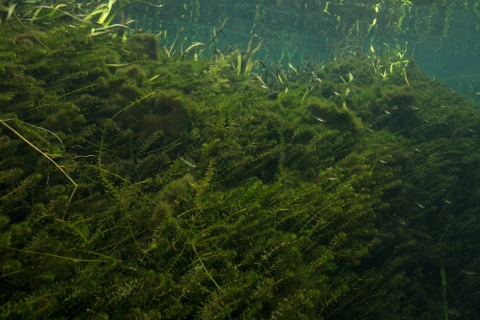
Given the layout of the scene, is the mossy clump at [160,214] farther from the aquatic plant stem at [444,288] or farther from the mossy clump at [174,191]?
the aquatic plant stem at [444,288]

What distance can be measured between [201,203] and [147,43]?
4.97 m

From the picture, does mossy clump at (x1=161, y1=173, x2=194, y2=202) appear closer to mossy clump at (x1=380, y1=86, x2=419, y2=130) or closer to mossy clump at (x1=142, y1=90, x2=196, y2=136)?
mossy clump at (x1=142, y1=90, x2=196, y2=136)

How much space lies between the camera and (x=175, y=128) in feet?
12.8

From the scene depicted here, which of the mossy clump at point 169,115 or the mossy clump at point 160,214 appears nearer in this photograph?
the mossy clump at point 160,214

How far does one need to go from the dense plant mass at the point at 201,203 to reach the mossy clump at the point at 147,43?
4 centimetres

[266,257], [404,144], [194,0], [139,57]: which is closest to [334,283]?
[266,257]

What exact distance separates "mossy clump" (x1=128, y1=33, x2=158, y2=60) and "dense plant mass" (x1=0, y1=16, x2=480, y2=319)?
0.04 m

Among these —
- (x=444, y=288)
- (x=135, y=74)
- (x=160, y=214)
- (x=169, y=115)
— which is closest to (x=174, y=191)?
(x=160, y=214)

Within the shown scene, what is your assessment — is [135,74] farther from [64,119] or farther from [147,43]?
[147,43]

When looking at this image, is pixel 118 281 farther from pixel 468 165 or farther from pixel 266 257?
pixel 468 165

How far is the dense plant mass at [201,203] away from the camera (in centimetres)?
200

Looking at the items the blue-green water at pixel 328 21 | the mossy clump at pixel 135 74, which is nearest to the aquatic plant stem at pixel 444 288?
the mossy clump at pixel 135 74

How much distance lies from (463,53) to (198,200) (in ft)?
209

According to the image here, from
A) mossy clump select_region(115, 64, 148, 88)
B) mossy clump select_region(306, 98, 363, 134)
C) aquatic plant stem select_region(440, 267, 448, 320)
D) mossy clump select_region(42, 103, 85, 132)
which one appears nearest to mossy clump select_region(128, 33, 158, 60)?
mossy clump select_region(115, 64, 148, 88)
